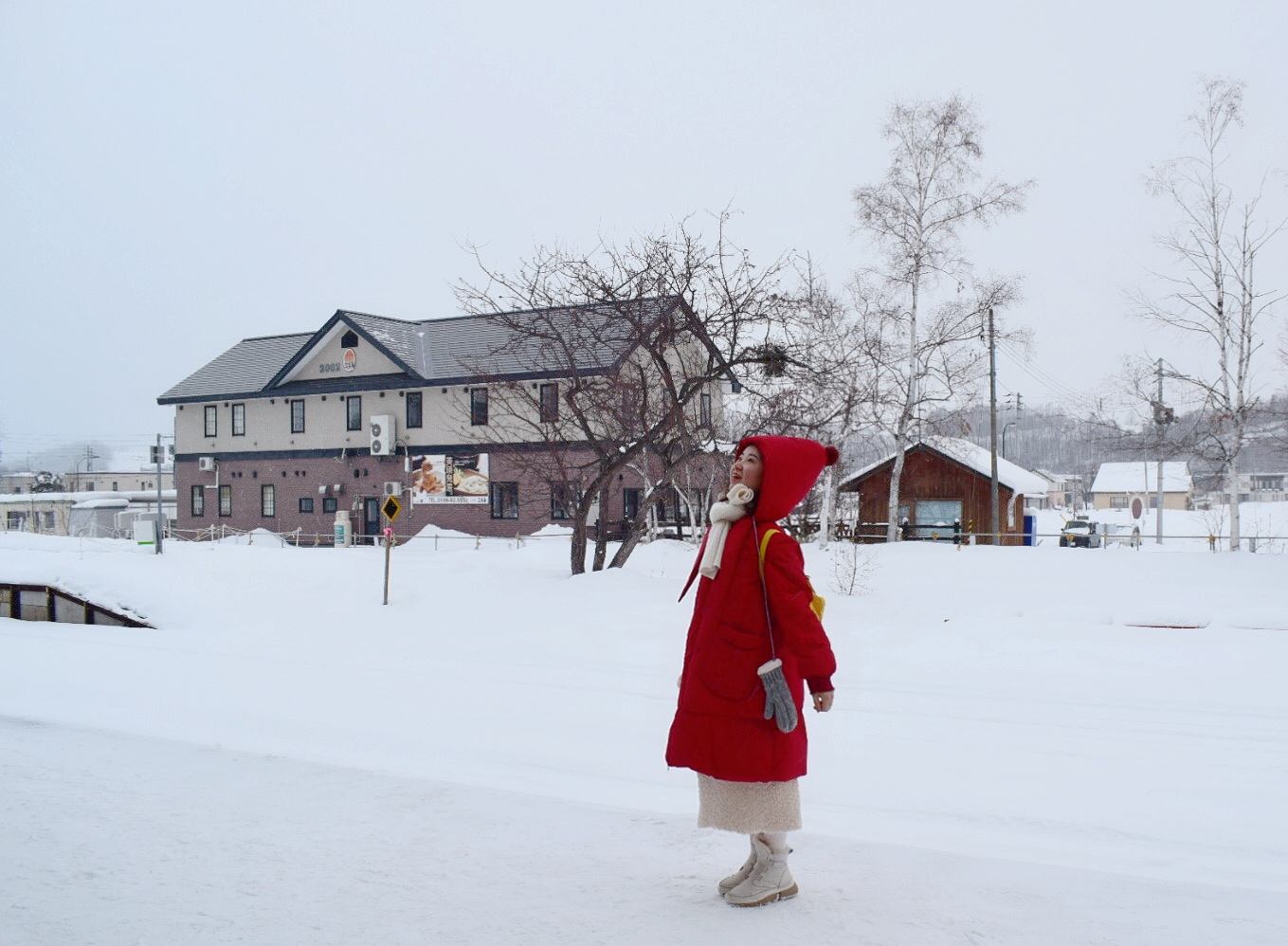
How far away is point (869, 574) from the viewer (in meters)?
20.1

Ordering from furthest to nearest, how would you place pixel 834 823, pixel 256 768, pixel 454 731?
1. pixel 454 731
2. pixel 256 768
3. pixel 834 823

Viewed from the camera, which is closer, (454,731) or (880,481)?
(454,731)

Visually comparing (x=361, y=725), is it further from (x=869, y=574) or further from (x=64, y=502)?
(x=64, y=502)

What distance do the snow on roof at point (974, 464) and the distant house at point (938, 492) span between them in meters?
0.03

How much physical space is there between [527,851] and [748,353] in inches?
527

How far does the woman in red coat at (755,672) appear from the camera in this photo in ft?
14.3

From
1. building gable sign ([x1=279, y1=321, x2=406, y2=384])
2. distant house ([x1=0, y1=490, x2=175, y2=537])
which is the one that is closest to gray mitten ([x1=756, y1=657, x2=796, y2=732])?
building gable sign ([x1=279, y1=321, x2=406, y2=384])

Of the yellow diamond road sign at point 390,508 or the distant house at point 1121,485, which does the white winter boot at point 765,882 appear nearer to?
the yellow diamond road sign at point 390,508

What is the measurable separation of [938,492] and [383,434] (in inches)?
843

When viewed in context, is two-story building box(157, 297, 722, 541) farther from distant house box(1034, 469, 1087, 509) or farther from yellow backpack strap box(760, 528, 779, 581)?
distant house box(1034, 469, 1087, 509)

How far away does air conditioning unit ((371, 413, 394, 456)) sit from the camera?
3978cm

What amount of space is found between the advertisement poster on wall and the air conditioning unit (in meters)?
1.09

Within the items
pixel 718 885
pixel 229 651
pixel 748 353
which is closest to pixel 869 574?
pixel 748 353

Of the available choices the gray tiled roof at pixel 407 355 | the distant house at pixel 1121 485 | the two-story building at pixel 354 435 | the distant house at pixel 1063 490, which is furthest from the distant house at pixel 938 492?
the distant house at pixel 1121 485
